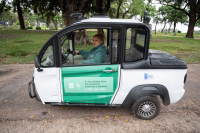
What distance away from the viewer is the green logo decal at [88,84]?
107 inches

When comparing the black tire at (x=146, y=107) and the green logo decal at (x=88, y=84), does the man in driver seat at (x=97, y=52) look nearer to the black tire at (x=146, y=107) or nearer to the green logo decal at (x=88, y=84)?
the green logo decal at (x=88, y=84)

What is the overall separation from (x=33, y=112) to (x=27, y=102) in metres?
0.58

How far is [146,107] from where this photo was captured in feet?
9.64

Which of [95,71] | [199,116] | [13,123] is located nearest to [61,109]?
[13,123]

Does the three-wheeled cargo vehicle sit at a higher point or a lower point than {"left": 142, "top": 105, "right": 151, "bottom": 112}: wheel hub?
higher

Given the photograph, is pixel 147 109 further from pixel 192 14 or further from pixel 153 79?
pixel 192 14

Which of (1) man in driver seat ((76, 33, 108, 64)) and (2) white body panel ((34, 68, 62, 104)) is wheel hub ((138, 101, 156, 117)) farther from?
(2) white body panel ((34, 68, 62, 104))

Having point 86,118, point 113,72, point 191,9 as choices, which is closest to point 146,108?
point 113,72

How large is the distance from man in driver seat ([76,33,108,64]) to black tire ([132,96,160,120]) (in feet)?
3.60

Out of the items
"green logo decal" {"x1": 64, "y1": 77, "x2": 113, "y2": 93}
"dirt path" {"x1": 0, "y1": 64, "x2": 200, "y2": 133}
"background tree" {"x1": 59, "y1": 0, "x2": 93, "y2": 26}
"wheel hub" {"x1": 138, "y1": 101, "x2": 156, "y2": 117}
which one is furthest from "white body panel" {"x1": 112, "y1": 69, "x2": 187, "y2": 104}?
"background tree" {"x1": 59, "y1": 0, "x2": 93, "y2": 26}

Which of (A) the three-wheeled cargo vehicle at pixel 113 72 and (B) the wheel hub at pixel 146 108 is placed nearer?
(A) the three-wheeled cargo vehicle at pixel 113 72

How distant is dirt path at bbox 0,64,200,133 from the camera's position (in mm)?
2762

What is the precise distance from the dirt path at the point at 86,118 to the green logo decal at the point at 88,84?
2.29 feet

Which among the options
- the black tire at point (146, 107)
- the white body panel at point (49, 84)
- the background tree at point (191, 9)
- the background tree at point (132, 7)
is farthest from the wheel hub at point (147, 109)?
the background tree at point (191, 9)
